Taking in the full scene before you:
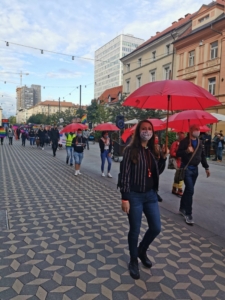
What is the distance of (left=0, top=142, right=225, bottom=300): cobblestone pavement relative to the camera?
8.79 ft

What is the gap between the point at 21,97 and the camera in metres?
122

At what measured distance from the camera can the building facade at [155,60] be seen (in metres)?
30.0

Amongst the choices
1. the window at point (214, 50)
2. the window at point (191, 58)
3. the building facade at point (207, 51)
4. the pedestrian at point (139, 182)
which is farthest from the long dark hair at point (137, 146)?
the window at point (191, 58)

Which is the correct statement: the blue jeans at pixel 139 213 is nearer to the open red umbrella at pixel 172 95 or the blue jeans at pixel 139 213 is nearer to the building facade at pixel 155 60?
the open red umbrella at pixel 172 95

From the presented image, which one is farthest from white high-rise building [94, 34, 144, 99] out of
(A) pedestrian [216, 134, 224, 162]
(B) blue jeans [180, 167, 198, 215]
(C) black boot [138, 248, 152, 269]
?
(C) black boot [138, 248, 152, 269]

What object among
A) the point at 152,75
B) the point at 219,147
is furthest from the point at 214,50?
the point at 219,147

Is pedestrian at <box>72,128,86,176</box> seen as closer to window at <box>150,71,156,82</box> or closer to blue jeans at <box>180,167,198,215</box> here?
blue jeans at <box>180,167,198,215</box>

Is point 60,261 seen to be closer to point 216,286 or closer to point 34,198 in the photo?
point 216,286

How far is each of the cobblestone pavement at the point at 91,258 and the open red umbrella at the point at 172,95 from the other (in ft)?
7.07

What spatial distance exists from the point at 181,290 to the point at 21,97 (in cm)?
13113

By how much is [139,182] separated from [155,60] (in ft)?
111

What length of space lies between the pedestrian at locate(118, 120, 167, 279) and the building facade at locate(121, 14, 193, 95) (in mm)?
28663

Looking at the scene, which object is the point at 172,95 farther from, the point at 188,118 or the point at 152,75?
the point at 152,75

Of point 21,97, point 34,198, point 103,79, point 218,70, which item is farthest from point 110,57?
point 34,198
